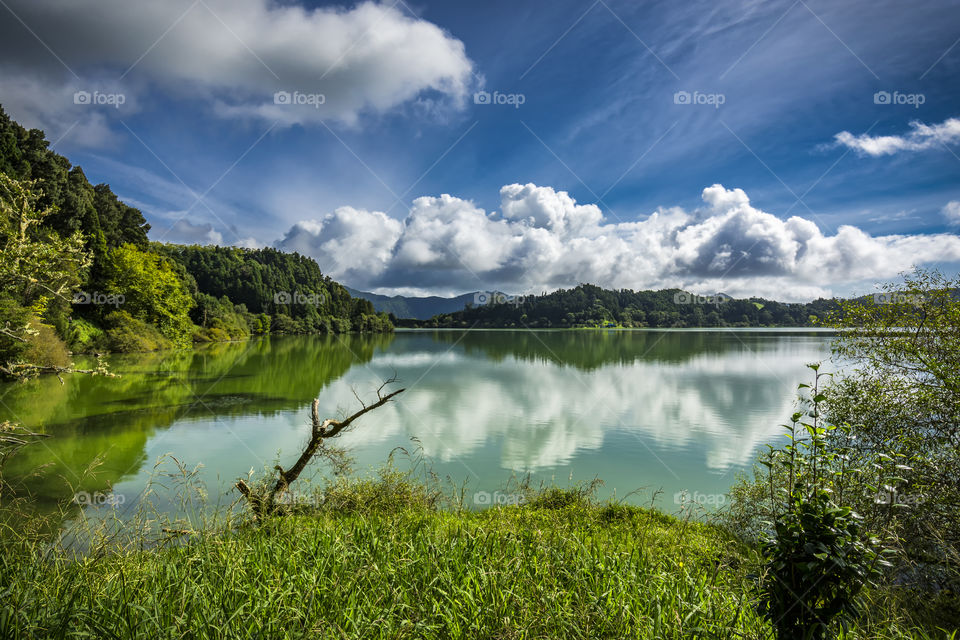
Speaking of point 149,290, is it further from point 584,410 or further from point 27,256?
point 27,256

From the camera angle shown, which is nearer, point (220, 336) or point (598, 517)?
point (598, 517)

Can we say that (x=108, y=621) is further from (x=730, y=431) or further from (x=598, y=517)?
(x=730, y=431)

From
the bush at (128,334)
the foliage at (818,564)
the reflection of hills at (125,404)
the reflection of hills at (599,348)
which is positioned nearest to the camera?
the foliage at (818,564)

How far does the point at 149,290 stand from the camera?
4491 cm

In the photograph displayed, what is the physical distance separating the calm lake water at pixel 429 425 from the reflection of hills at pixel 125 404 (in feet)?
0.27

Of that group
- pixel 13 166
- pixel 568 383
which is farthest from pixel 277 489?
pixel 13 166

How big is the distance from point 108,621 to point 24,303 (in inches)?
1403

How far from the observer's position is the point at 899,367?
8.77 metres

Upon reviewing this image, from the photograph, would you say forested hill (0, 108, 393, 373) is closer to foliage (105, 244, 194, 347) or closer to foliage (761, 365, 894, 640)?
foliage (105, 244, 194, 347)

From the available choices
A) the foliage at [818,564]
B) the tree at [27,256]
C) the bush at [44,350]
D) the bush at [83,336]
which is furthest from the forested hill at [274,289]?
the foliage at [818,564]

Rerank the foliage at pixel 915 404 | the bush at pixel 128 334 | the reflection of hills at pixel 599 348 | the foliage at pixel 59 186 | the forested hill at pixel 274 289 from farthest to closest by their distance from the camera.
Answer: the forested hill at pixel 274 289 → the reflection of hills at pixel 599 348 → the bush at pixel 128 334 → the foliage at pixel 59 186 → the foliage at pixel 915 404

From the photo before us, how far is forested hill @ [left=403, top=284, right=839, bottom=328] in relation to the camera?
148125 mm

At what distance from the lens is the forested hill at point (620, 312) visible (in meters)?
148

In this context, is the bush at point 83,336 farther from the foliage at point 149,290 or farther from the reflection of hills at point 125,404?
the foliage at point 149,290
